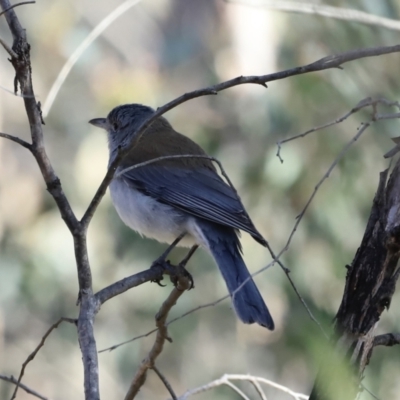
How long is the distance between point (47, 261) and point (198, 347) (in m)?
1.61

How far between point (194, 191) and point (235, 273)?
0.75 metres

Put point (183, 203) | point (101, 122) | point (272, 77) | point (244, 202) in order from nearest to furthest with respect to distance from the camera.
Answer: point (272, 77)
point (183, 203)
point (101, 122)
point (244, 202)

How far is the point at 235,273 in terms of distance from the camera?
10.7ft

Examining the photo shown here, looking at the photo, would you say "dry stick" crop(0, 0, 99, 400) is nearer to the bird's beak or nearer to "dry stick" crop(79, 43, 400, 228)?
"dry stick" crop(79, 43, 400, 228)

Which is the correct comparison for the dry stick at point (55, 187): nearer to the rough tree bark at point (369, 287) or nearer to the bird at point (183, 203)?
the rough tree bark at point (369, 287)

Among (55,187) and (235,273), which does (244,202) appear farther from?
(55,187)

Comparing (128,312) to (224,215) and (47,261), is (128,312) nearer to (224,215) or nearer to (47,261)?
(47,261)

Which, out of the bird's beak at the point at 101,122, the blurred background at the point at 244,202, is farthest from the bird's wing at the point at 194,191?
the blurred background at the point at 244,202

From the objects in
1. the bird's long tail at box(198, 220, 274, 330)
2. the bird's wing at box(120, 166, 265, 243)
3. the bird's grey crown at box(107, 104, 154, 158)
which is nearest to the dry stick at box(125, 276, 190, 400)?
the bird's long tail at box(198, 220, 274, 330)

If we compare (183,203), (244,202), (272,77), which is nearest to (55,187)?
(272,77)

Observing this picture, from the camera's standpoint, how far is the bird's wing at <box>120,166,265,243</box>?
353 centimetres

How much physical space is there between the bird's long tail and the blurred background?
4.64ft

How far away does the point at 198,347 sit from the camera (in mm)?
6312

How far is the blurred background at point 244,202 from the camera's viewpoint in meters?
5.45
